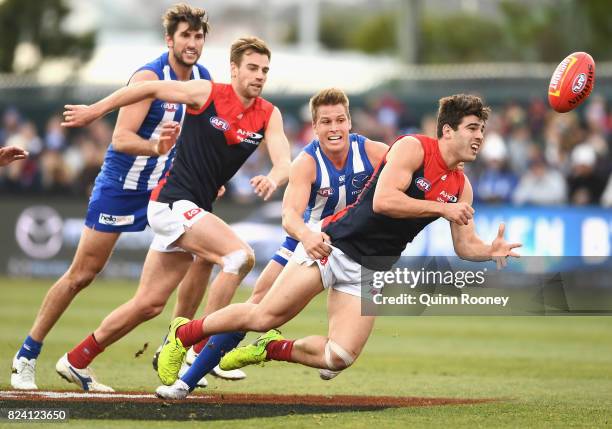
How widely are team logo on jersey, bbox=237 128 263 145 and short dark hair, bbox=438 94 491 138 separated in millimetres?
1582

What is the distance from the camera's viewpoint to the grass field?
8445 mm

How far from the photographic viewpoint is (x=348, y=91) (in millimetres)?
24531

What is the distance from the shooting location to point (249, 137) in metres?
9.38

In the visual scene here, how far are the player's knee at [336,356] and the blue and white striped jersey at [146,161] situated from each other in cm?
253

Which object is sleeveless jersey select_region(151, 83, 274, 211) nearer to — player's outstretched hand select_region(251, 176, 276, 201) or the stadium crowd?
player's outstretched hand select_region(251, 176, 276, 201)

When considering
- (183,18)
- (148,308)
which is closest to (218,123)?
(183,18)

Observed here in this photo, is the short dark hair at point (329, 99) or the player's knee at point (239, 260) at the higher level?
the short dark hair at point (329, 99)

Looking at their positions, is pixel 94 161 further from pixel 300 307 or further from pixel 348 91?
pixel 300 307

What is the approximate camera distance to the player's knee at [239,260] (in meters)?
9.01

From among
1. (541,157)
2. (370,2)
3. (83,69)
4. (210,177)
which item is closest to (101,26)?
(83,69)

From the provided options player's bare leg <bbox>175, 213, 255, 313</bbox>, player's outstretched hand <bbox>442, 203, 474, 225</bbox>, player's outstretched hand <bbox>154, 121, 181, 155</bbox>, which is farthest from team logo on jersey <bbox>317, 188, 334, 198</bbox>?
player's outstretched hand <bbox>442, 203, 474, 225</bbox>

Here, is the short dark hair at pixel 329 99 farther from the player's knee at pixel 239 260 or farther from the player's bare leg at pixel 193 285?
the player's bare leg at pixel 193 285

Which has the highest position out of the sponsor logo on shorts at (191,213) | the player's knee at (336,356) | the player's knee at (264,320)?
the sponsor logo on shorts at (191,213)

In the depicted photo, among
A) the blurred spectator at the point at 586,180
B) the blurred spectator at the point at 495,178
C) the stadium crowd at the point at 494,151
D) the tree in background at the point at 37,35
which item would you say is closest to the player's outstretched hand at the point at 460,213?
the stadium crowd at the point at 494,151
